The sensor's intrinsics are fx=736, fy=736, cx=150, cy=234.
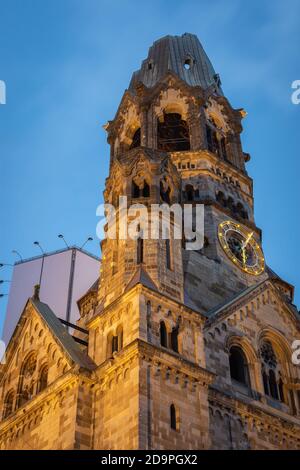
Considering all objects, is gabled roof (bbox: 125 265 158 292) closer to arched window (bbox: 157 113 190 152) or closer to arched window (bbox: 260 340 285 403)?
arched window (bbox: 260 340 285 403)

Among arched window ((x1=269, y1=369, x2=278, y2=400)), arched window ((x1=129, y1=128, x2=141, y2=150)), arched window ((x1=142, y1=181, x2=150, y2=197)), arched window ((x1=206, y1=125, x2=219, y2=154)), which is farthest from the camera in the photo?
arched window ((x1=129, y1=128, x2=141, y2=150))

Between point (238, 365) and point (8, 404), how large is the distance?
34.7 ft

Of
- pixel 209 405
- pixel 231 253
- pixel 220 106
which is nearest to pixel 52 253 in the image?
pixel 220 106

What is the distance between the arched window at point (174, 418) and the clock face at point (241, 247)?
15.6 meters

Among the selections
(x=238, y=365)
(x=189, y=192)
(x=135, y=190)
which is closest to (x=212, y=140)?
(x=189, y=192)

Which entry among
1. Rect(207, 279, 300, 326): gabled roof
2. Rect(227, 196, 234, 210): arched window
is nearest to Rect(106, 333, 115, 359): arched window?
Rect(207, 279, 300, 326): gabled roof

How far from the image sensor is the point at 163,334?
29484 mm

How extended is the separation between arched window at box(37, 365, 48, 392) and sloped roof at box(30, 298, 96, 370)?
4.96 ft

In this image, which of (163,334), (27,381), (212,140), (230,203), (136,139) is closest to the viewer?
(163,334)

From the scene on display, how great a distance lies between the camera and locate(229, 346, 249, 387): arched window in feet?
108

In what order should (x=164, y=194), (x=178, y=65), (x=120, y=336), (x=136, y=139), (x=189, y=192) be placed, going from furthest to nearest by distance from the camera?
1. (x=178, y=65)
2. (x=136, y=139)
3. (x=189, y=192)
4. (x=164, y=194)
5. (x=120, y=336)

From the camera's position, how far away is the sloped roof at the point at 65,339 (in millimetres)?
30013

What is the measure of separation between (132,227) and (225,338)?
6.61 meters

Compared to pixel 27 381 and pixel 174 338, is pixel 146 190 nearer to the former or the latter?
pixel 174 338
